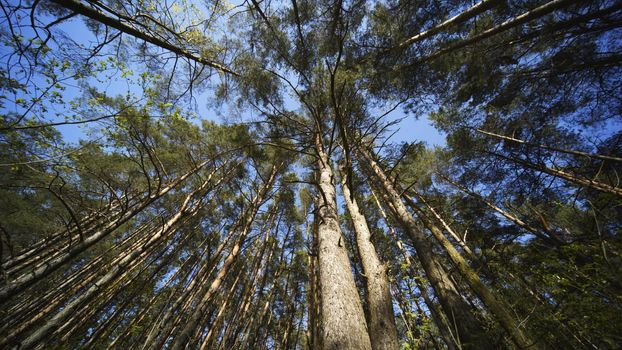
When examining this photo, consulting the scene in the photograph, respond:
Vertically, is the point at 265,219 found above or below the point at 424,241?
above

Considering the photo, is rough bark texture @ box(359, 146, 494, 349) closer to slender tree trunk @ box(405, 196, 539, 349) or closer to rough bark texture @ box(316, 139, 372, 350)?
slender tree trunk @ box(405, 196, 539, 349)

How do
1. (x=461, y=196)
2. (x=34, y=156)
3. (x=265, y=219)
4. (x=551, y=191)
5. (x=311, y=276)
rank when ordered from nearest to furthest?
(x=34, y=156) → (x=551, y=191) → (x=311, y=276) → (x=461, y=196) → (x=265, y=219)

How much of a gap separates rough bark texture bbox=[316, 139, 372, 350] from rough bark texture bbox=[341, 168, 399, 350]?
1.08 feet

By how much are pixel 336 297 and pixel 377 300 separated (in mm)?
648

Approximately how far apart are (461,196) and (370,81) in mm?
6831

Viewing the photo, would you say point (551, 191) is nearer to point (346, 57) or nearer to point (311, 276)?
point (346, 57)

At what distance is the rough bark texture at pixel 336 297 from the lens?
1805mm

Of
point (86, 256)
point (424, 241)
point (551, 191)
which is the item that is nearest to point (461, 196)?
point (551, 191)

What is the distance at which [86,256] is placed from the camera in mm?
11906

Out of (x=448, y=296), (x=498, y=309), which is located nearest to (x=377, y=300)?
(x=498, y=309)

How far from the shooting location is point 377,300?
8.24 feet

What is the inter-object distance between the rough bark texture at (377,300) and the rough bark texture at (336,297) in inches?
13.0

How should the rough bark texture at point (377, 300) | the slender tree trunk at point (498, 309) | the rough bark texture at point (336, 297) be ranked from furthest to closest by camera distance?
Answer: the slender tree trunk at point (498, 309), the rough bark texture at point (377, 300), the rough bark texture at point (336, 297)

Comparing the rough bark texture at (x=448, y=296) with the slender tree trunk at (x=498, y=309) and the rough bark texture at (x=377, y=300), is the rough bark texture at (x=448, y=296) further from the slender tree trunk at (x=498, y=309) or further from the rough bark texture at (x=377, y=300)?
the rough bark texture at (x=377, y=300)
